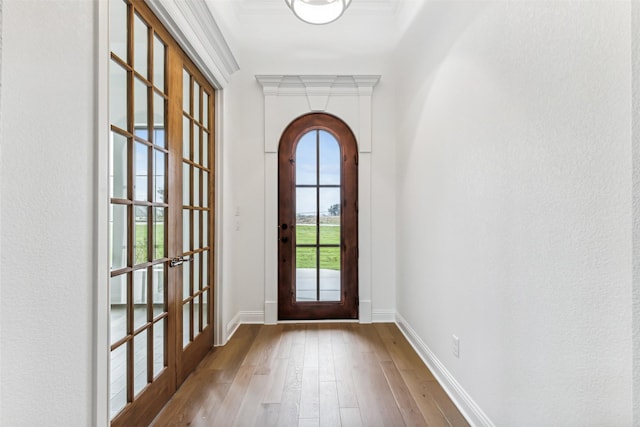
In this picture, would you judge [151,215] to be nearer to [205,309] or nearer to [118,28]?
[118,28]

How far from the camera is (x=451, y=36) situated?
2.17 m

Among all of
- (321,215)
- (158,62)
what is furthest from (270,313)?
(158,62)

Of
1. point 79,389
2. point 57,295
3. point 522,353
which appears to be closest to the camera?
point 57,295

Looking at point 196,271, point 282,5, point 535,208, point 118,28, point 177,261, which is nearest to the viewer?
point 535,208

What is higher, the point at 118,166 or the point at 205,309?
the point at 118,166

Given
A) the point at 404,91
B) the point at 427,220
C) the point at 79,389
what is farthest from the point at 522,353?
the point at 404,91

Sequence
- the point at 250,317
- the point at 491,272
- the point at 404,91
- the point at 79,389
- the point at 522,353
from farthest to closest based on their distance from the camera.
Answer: the point at 250,317
the point at 404,91
the point at 491,272
the point at 522,353
the point at 79,389

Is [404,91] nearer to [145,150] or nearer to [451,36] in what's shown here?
[451,36]

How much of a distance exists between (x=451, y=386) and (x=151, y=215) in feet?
6.72

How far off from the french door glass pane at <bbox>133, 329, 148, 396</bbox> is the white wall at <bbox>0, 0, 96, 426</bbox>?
0.47m

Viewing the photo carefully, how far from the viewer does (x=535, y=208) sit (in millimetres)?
1330

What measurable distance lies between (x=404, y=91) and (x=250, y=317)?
8.93 ft

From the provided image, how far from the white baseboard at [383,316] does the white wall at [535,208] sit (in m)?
1.22

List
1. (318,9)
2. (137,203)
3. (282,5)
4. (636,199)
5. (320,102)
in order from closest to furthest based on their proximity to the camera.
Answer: (636,199) < (137,203) < (318,9) < (282,5) < (320,102)
